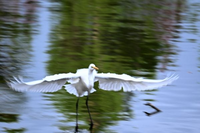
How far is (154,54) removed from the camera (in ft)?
45.0

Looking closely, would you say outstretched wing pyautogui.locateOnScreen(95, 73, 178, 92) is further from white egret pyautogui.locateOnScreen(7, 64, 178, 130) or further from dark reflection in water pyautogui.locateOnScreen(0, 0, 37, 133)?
dark reflection in water pyautogui.locateOnScreen(0, 0, 37, 133)

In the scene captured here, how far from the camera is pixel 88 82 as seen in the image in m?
8.65

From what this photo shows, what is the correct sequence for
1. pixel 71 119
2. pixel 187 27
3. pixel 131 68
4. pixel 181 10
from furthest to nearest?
pixel 181 10, pixel 187 27, pixel 131 68, pixel 71 119

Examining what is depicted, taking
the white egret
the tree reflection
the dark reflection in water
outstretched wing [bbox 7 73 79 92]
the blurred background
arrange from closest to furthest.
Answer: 1. outstretched wing [bbox 7 73 79 92]
2. the white egret
3. the blurred background
4. the dark reflection in water
5. the tree reflection

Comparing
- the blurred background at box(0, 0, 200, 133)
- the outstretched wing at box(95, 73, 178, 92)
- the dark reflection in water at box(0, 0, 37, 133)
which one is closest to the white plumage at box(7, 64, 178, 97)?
the outstretched wing at box(95, 73, 178, 92)

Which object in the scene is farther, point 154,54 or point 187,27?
point 187,27

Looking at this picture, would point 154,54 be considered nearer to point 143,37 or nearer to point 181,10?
point 143,37

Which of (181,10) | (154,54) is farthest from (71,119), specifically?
(181,10)

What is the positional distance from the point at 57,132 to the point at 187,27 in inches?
382

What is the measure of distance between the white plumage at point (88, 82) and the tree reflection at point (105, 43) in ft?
2.04

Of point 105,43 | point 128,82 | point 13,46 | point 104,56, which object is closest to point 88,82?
point 128,82

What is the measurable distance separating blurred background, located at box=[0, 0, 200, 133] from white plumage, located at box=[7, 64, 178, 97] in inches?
22.6

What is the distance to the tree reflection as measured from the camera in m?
9.91

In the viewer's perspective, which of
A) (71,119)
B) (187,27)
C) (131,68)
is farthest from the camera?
(187,27)
